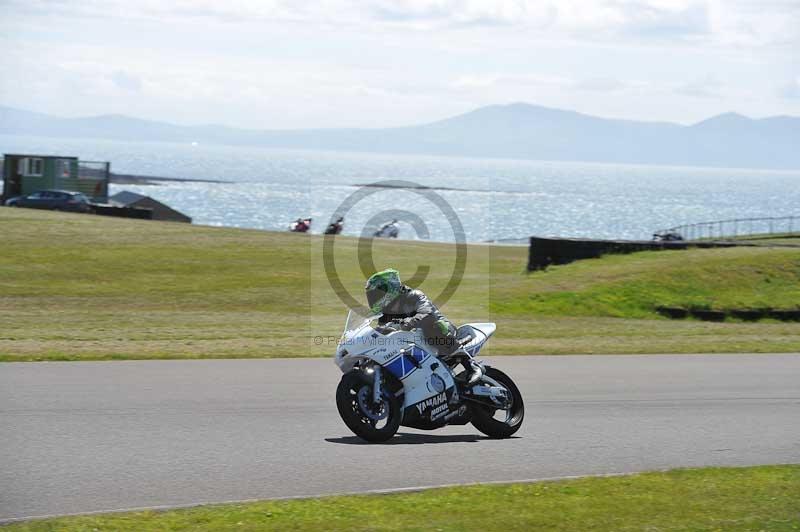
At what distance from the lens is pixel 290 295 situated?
27391 mm

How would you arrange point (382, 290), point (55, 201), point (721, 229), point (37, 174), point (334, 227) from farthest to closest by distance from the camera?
point (721, 229)
point (37, 174)
point (55, 201)
point (334, 227)
point (382, 290)

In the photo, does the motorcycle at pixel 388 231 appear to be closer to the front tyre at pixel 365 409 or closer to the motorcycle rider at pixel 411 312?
the motorcycle rider at pixel 411 312

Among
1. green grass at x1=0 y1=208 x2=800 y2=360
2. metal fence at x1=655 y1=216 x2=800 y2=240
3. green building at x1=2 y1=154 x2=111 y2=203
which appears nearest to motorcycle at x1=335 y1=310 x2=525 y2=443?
green grass at x1=0 y1=208 x2=800 y2=360

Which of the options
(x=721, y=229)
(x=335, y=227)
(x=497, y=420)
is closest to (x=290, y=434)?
(x=497, y=420)

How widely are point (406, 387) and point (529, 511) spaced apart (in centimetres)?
258

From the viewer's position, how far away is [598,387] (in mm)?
13828

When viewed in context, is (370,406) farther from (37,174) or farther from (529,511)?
(37,174)

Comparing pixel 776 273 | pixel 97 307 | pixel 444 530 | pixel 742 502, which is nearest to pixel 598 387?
pixel 742 502

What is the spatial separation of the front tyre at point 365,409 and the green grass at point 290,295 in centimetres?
674

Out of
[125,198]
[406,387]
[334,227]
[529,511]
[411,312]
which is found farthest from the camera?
[125,198]

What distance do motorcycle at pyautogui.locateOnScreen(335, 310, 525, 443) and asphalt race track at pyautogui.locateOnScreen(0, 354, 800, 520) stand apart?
0.67ft

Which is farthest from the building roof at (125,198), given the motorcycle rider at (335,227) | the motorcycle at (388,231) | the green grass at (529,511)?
the green grass at (529,511)

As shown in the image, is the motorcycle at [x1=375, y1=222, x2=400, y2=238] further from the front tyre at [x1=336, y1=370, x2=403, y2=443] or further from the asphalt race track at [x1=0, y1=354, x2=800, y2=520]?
the front tyre at [x1=336, y1=370, x2=403, y2=443]

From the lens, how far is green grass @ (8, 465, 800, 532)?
282 inches
